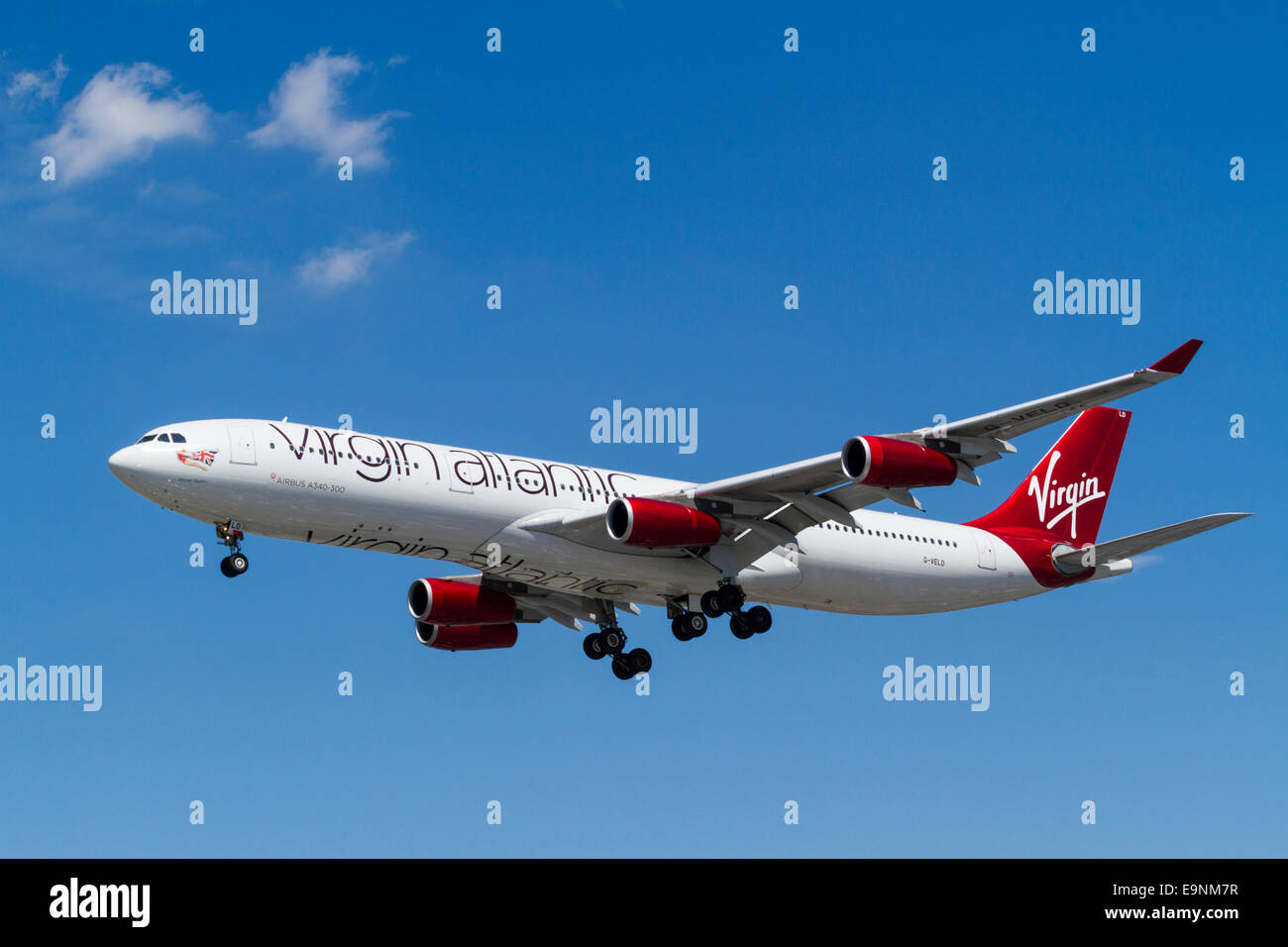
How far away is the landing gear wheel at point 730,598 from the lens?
43188mm

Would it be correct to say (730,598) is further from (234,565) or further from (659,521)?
(234,565)

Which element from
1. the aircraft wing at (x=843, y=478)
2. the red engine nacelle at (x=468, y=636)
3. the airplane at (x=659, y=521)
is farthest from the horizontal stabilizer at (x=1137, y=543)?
the red engine nacelle at (x=468, y=636)

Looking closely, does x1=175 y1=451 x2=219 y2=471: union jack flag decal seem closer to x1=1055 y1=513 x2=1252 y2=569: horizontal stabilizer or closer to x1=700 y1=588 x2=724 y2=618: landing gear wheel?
x1=700 y1=588 x2=724 y2=618: landing gear wheel

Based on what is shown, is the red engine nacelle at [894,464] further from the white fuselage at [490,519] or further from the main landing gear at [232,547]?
the main landing gear at [232,547]

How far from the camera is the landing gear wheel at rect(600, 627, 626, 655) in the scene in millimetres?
47000

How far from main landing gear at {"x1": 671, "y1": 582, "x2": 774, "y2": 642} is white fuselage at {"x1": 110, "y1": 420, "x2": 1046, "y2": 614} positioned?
1.59 feet

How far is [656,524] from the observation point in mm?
40656

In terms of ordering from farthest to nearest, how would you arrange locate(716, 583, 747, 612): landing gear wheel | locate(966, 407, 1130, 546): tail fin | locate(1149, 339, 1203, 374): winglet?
1. locate(966, 407, 1130, 546): tail fin
2. locate(716, 583, 747, 612): landing gear wheel
3. locate(1149, 339, 1203, 374): winglet

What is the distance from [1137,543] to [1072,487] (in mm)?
7262

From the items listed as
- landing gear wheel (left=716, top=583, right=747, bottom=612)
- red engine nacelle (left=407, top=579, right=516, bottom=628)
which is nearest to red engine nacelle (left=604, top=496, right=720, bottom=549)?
landing gear wheel (left=716, top=583, right=747, bottom=612)

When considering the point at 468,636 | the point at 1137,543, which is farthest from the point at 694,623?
the point at 1137,543

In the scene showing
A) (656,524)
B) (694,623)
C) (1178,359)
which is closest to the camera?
(1178,359)

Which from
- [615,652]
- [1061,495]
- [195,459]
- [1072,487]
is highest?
[1072,487]

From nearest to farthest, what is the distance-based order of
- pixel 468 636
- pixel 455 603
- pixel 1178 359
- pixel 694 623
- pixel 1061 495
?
pixel 1178 359
pixel 694 623
pixel 455 603
pixel 468 636
pixel 1061 495
